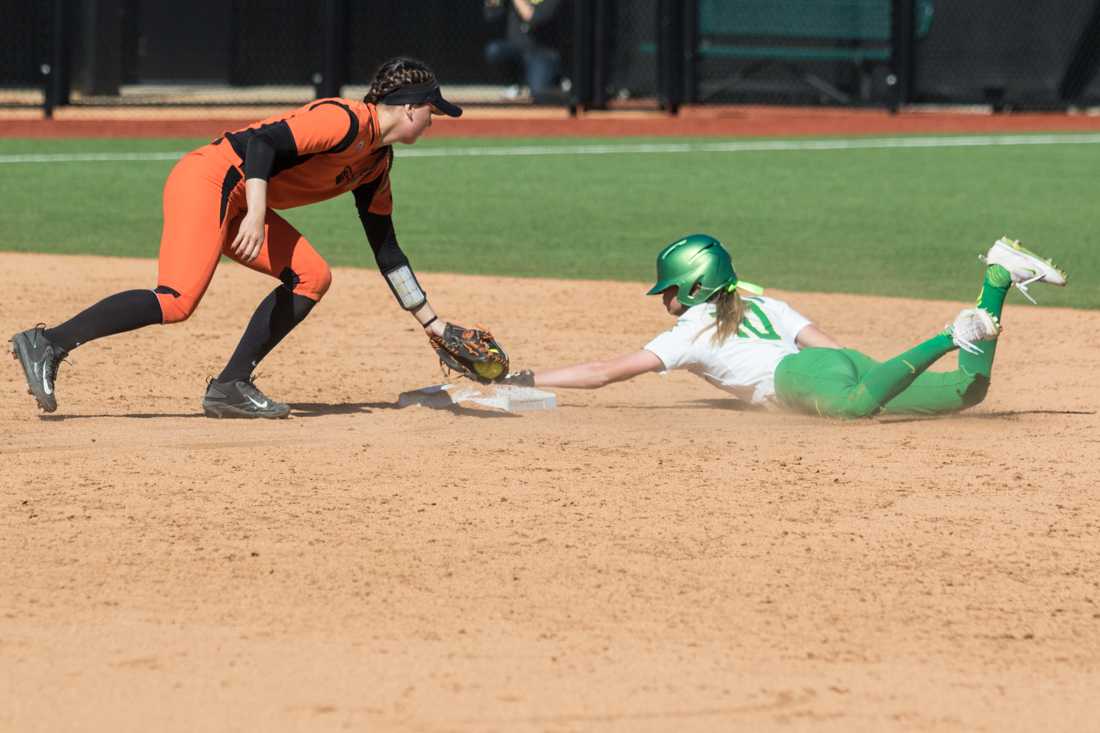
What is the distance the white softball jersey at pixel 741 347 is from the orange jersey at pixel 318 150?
4.04 feet

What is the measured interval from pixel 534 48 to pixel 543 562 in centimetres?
1992

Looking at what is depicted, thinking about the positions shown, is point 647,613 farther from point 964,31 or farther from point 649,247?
point 964,31

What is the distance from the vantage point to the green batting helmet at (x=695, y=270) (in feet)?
21.4

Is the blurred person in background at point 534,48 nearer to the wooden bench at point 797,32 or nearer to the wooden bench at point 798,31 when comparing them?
the wooden bench at point 797,32

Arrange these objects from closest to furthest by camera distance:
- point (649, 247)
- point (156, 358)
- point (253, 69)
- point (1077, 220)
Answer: point (156, 358) < point (649, 247) < point (1077, 220) < point (253, 69)

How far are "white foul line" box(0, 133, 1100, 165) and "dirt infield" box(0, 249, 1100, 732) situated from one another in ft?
34.4

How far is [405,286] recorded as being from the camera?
6.86 meters

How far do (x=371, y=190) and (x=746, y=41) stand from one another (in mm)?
17189

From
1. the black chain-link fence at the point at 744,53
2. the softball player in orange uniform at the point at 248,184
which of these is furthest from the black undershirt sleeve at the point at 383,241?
the black chain-link fence at the point at 744,53

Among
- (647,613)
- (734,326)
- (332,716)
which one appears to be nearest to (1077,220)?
(734,326)

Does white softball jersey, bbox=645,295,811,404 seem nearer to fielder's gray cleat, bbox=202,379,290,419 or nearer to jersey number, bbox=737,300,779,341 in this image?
jersey number, bbox=737,300,779,341

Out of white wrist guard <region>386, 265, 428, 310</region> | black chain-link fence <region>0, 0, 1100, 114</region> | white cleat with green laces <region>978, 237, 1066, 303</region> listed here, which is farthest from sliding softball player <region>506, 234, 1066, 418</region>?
black chain-link fence <region>0, 0, 1100, 114</region>

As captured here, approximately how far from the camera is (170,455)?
6.08m

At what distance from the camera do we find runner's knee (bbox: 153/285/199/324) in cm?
625
